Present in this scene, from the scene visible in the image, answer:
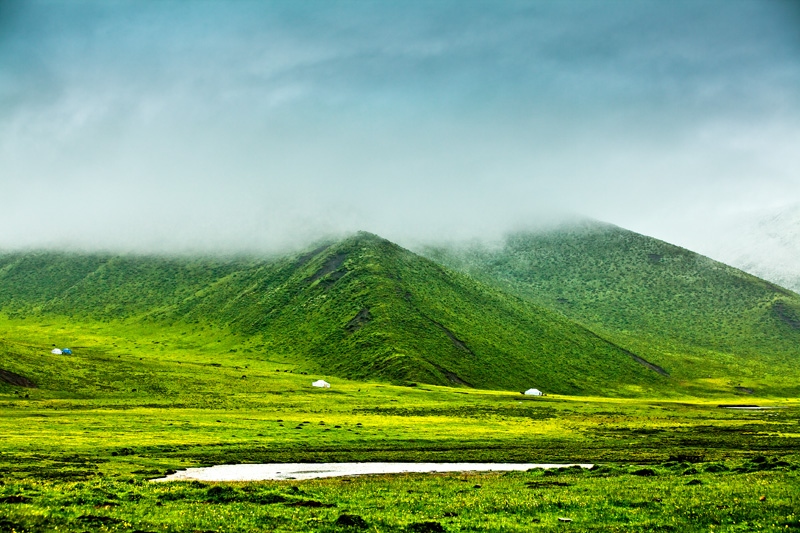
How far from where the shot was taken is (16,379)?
363ft

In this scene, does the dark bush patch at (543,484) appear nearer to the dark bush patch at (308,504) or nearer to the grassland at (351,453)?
the grassland at (351,453)

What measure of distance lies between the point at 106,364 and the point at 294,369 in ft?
205

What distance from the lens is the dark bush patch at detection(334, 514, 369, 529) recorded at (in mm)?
22967

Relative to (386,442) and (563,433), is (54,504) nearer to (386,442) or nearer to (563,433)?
(386,442)

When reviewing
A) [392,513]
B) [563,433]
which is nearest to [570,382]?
[563,433]

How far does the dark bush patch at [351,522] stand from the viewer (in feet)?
75.4

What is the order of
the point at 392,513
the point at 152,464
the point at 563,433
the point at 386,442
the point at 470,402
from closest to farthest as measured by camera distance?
the point at 392,513
the point at 152,464
the point at 386,442
the point at 563,433
the point at 470,402

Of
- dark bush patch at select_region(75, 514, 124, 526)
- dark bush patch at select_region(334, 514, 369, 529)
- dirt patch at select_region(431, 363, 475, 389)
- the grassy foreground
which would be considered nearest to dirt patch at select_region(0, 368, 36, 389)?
the grassy foreground

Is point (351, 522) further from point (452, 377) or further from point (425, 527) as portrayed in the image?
point (452, 377)

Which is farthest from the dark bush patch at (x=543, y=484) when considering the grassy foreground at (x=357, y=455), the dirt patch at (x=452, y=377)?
the dirt patch at (x=452, y=377)

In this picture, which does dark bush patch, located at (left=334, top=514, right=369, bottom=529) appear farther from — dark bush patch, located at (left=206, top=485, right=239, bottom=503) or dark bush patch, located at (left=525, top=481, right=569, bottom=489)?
dark bush patch, located at (left=525, top=481, right=569, bottom=489)

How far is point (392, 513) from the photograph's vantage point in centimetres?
2650

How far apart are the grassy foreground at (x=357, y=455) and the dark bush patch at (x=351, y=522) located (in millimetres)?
90

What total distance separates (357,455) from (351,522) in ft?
118
